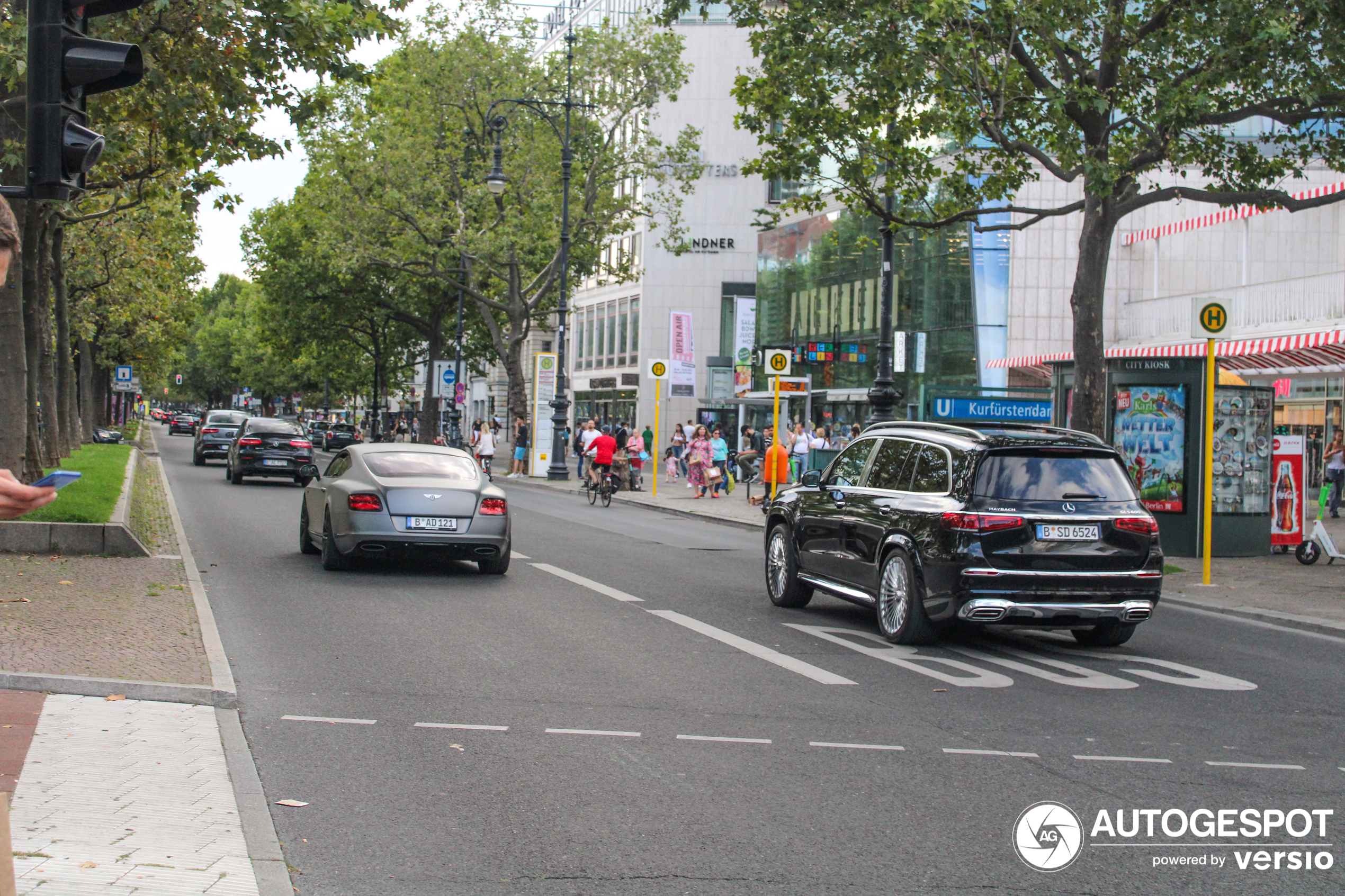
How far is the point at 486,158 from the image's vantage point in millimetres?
47781

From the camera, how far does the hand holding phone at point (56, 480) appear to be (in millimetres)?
2750

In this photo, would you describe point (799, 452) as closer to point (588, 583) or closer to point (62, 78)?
point (588, 583)

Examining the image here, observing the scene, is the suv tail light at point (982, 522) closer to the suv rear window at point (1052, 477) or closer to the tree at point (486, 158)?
the suv rear window at point (1052, 477)

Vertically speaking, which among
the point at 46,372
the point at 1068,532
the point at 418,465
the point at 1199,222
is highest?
the point at 1199,222

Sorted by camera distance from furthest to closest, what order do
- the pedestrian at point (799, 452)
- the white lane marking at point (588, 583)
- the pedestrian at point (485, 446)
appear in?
the pedestrian at point (485, 446), the pedestrian at point (799, 452), the white lane marking at point (588, 583)

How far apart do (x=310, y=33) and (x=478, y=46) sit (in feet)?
98.7

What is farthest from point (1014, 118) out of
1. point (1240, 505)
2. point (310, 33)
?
point (310, 33)

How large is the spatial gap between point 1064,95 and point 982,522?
8.58 m

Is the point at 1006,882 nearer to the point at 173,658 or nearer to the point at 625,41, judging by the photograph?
the point at 173,658

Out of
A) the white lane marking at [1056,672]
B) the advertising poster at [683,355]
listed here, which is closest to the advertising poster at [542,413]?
the advertising poster at [683,355]

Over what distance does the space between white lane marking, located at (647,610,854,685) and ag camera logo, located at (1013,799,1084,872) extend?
3171mm

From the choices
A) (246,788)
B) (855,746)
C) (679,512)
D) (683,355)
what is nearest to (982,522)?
(855,746)

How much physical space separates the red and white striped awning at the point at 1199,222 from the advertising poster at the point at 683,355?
15.7 meters

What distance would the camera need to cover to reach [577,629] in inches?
448
